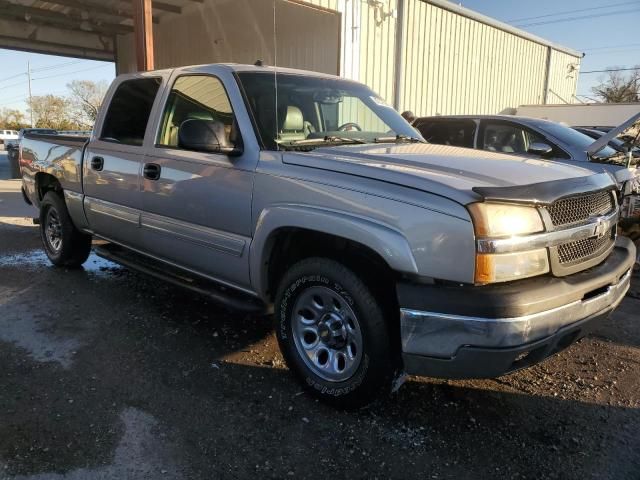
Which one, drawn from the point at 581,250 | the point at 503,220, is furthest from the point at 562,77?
the point at 503,220

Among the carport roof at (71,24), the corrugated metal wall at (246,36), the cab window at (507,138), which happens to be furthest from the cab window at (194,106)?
the carport roof at (71,24)

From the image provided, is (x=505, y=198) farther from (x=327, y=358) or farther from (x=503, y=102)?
(x=503, y=102)

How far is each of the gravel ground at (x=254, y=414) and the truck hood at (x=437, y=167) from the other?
4.40 ft

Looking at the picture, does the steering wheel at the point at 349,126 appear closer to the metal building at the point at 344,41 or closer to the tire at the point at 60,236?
the tire at the point at 60,236

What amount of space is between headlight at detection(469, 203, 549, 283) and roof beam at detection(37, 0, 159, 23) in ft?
48.4

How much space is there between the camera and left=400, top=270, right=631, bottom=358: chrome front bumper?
234cm

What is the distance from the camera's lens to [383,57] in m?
12.5

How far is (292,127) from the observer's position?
3.54m

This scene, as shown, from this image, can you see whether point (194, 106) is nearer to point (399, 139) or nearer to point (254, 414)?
point (399, 139)

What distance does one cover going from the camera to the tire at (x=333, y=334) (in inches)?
107

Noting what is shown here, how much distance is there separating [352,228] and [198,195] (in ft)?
4.61

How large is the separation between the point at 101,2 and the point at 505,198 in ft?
49.9

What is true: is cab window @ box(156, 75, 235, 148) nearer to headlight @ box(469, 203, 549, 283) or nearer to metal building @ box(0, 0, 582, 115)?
headlight @ box(469, 203, 549, 283)

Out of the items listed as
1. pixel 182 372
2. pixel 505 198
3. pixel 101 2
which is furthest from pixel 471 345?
pixel 101 2
